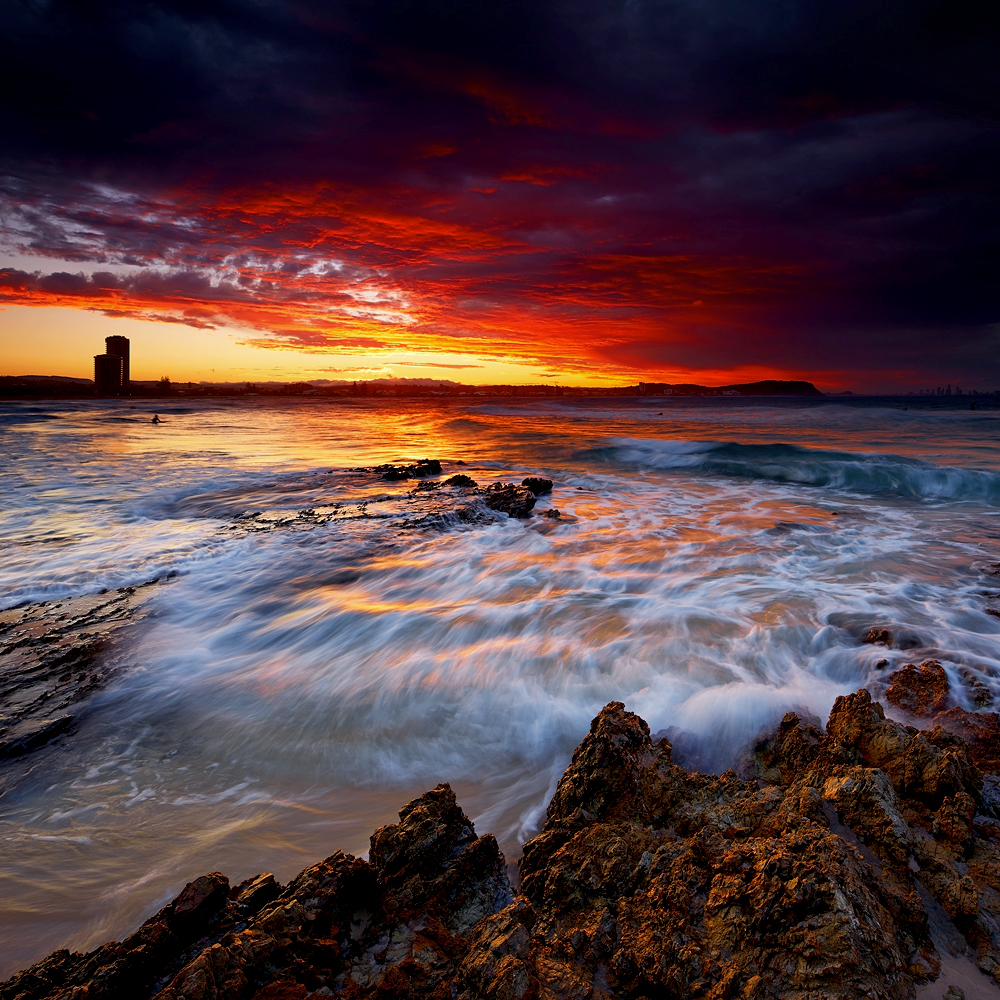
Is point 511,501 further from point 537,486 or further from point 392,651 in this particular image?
point 392,651

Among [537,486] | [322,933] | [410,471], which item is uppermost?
[410,471]

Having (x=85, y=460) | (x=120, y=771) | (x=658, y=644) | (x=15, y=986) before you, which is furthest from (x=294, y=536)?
(x=85, y=460)

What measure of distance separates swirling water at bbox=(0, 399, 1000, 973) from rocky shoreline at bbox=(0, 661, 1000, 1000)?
777 mm

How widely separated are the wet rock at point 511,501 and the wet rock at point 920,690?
23.3 ft

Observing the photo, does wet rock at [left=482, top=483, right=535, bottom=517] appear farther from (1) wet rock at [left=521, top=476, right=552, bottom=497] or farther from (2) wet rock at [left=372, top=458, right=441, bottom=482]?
(2) wet rock at [left=372, top=458, right=441, bottom=482]

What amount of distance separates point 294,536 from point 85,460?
1351cm

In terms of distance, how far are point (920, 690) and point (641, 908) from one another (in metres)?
3.09

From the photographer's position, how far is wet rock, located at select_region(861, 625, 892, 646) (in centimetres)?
481

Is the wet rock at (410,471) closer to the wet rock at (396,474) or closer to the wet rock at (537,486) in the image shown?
the wet rock at (396,474)

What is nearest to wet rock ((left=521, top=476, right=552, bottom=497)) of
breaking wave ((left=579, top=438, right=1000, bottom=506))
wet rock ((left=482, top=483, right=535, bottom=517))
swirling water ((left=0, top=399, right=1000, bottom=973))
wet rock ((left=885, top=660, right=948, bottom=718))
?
swirling water ((left=0, top=399, right=1000, bottom=973))

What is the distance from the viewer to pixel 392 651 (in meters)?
5.36

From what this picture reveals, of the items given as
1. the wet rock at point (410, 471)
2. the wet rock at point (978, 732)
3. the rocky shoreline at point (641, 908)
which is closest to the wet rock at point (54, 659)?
the rocky shoreline at point (641, 908)

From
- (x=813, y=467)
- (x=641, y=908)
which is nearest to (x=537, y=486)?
(x=641, y=908)

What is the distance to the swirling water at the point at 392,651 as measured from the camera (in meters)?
2.93
